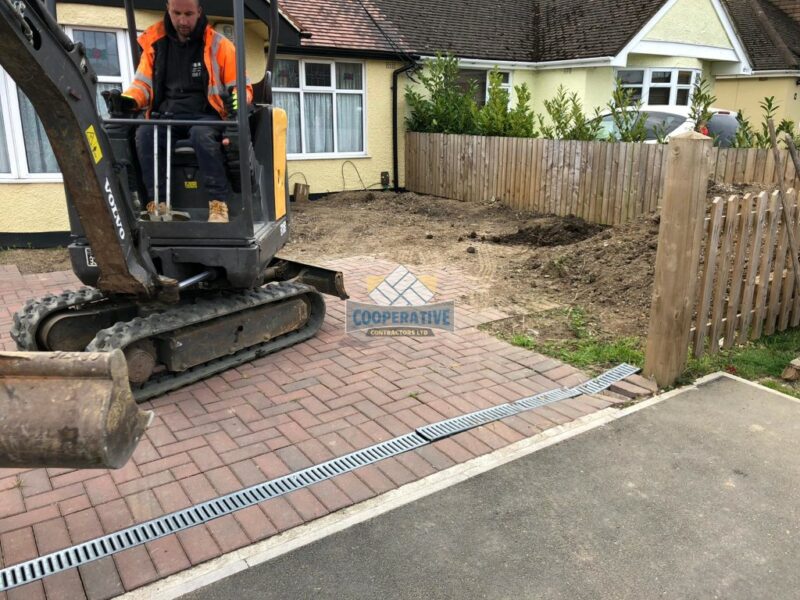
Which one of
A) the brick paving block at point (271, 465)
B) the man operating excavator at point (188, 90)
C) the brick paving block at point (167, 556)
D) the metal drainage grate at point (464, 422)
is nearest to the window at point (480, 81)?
the man operating excavator at point (188, 90)

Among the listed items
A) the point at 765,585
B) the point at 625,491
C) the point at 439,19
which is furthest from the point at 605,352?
the point at 439,19

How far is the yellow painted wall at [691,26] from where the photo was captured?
1924cm

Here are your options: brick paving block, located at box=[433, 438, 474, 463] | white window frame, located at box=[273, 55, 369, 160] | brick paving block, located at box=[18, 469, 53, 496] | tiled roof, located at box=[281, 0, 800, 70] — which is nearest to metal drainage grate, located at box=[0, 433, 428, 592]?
brick paving block, located at box=[433, 438, 474, 463]

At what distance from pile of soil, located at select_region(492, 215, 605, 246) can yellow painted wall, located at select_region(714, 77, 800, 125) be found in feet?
49.2

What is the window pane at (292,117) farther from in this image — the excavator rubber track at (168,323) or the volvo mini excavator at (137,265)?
the excavator rubber track at (168,323)

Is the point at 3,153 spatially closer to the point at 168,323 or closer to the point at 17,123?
the point at 17,123

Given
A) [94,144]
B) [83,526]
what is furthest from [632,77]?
[83,526]

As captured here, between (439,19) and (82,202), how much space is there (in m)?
16.1

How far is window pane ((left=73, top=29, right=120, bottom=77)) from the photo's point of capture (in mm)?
10234

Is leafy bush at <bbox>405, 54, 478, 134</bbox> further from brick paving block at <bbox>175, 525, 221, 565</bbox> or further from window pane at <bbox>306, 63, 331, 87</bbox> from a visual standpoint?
brick paving block at <bbox>175, 525, 221, 565</bbox>

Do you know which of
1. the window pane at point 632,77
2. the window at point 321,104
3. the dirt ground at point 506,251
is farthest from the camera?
the window pane at point 632,77

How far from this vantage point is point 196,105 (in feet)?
16.4

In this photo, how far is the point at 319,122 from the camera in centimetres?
1469

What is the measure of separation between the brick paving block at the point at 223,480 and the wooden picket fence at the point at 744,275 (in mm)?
3712
